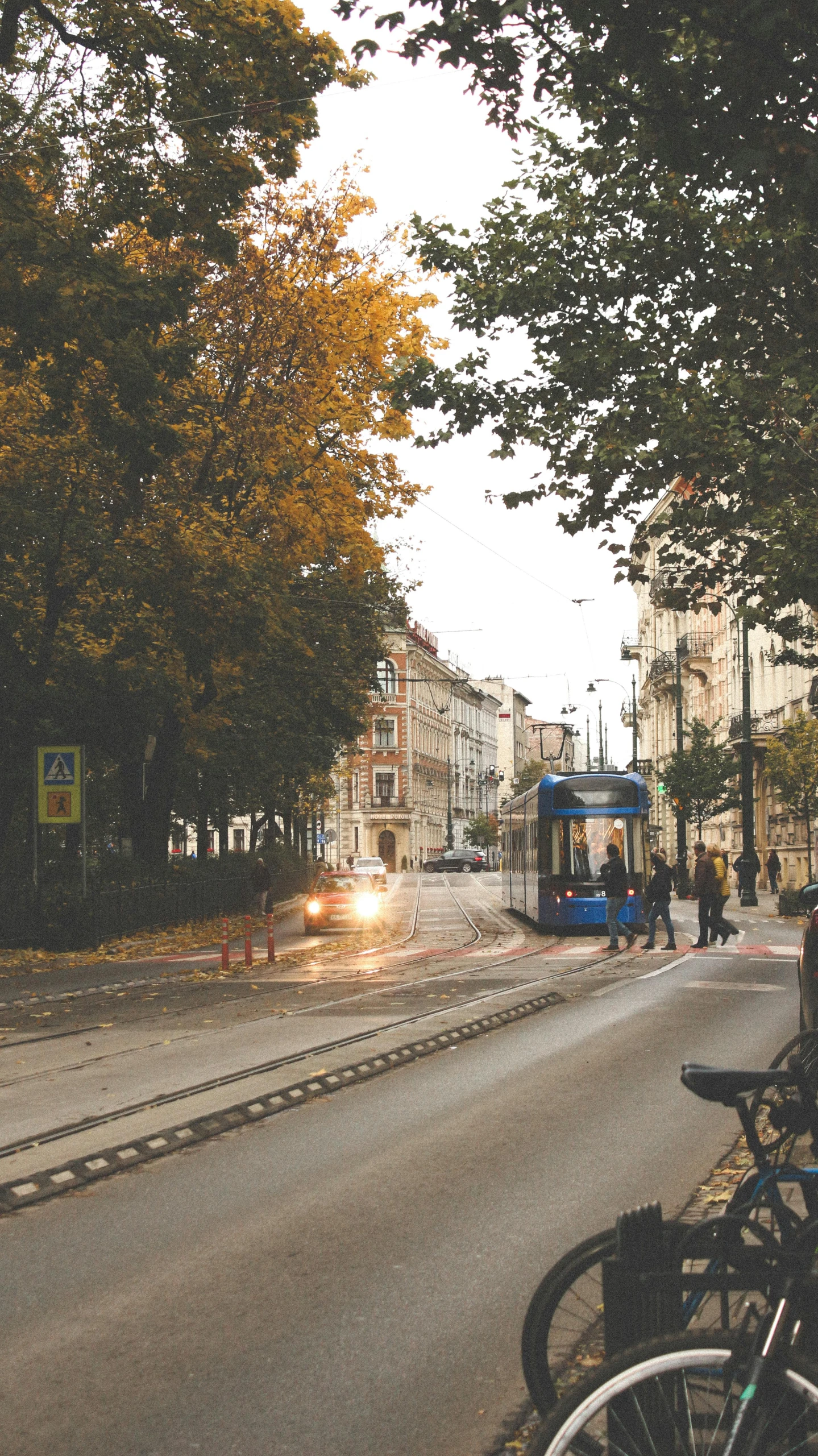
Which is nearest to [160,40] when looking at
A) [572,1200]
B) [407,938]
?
[572,1200]

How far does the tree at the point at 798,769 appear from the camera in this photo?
40.2m

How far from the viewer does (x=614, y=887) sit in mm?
26422

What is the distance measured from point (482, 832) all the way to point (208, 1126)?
124663mm

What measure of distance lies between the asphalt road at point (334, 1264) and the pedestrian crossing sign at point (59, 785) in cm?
1446

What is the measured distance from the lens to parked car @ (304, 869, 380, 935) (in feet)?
116

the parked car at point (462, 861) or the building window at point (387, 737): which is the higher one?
the building window at point (387, 737)

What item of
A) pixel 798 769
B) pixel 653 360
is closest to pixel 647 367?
pixel 653 360

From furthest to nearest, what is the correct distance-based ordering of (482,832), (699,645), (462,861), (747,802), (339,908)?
(482,832) → (462,861) → (699,645) → (747,802) → (339,908)

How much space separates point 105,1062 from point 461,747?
409 feet

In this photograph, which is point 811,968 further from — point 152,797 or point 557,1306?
point 152,797

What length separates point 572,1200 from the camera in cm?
708

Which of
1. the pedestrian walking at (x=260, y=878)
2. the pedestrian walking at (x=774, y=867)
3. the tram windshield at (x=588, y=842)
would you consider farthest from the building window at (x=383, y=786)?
the tram windshield at (x=588, y=842)

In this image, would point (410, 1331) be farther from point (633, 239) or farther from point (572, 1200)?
point (633, 239)

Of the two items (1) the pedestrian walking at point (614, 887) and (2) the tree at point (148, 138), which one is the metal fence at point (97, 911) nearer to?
(1) the pedestrian walking at point (614, 887)
